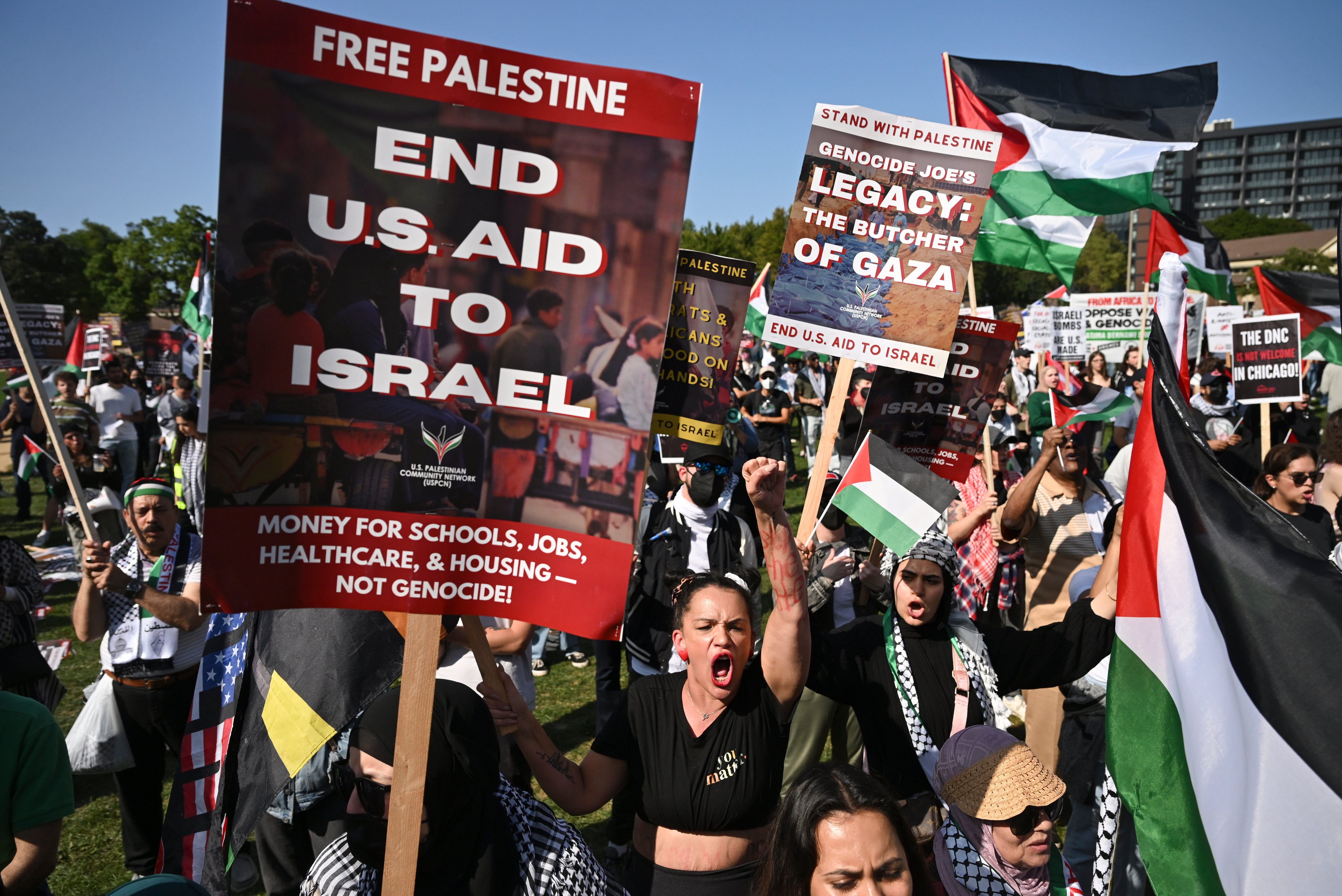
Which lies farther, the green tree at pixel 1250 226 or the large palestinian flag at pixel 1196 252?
the green tree at pixel 1250 226

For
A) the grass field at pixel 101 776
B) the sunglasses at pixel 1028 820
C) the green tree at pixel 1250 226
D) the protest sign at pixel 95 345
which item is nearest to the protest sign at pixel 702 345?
the grass field at pixel 101 776

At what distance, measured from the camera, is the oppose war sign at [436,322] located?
6.91ft

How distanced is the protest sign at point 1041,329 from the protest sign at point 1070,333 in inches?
2.1

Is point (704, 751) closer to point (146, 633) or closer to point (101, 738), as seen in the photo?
point (146, 633)

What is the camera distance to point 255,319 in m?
2.13

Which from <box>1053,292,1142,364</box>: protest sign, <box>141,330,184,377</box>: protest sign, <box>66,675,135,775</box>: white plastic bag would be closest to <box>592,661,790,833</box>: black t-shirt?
<box>66,675,135,775</box>: white plastic bag

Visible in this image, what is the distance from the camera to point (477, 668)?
3668 mm

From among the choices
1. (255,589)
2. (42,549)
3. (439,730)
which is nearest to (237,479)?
(255,589)

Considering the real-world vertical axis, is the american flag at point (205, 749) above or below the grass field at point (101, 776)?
above

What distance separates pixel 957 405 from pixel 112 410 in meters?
12.3

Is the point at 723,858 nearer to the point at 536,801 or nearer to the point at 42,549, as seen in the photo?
the point at 536,801

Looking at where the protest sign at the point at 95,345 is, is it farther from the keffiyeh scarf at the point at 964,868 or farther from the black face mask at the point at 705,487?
the keffiyeh scarf at the point at 964,868

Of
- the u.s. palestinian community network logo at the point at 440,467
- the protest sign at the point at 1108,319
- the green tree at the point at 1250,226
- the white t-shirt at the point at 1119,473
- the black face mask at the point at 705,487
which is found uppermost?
the green tree at the point at 1250,226

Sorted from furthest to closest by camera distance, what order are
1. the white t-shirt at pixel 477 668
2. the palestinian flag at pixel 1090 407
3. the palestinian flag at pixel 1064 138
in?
the palestinian flag at pixel 1064 138
the palestinian flag at pixel 1090 407
the white t-shirt at pixel 477 668
